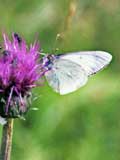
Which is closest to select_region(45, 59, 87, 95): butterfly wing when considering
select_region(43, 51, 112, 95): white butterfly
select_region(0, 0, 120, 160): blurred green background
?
select_region(43, 51, 112, 95): white butterfly

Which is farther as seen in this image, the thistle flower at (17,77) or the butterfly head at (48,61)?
the butterfly head at (48,61)

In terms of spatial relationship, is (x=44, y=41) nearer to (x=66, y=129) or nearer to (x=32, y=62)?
(x=66, y=129)

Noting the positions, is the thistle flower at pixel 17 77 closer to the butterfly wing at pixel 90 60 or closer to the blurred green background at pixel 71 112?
the butterfly wing at pixel 90 60

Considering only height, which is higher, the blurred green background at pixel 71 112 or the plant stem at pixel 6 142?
the blurred green background at pixel 71 112

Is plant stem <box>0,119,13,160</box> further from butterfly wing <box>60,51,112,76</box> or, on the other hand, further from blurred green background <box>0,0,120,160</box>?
blurred green background <box>0,0,120,160</box>

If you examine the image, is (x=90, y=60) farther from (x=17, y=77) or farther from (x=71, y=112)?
(x=71, y=112)

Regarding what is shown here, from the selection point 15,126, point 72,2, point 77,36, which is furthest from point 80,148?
point 77,36

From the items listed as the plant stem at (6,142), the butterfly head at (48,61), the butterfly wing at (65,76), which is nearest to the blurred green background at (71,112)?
the butterfly wing at (65,76)

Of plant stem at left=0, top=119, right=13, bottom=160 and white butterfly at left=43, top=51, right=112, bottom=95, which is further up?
white butterfly at left=43, top=51, right=112, bottom=95
